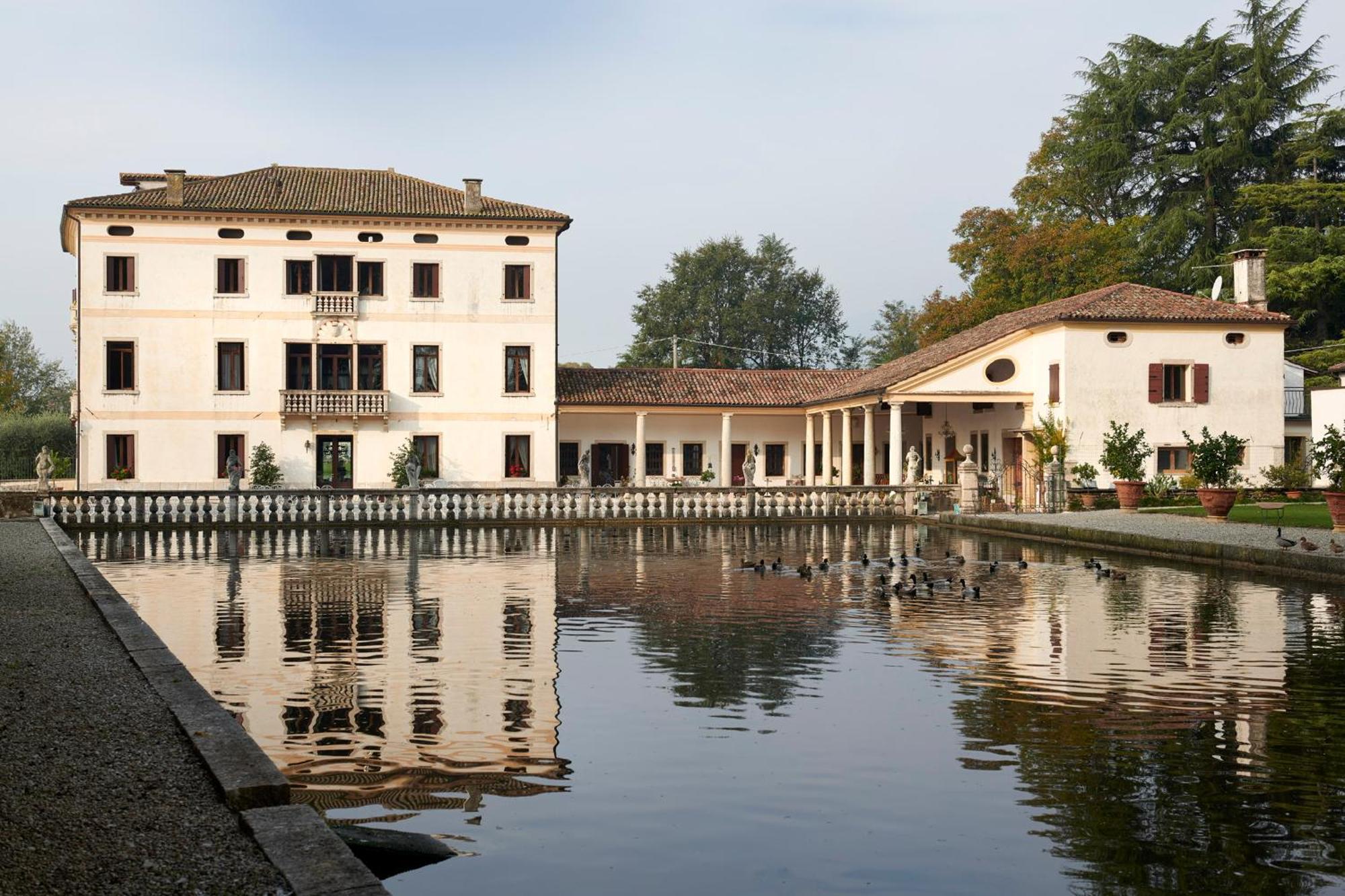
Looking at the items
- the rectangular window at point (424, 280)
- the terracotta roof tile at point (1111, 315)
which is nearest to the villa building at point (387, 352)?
the rectangular window at point (424, 280)

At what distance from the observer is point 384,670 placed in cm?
900

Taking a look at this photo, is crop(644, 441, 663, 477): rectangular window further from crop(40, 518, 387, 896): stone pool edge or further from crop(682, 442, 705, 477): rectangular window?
crop(40, 518, 387, 896): stone pool edge

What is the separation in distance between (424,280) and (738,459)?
41.7 ft

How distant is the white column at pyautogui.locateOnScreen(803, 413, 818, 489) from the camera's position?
43.8 metres

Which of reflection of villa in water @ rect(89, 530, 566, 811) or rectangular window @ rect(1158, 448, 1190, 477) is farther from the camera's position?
rectangular window @ rect(1158, 448, 1190, 477)

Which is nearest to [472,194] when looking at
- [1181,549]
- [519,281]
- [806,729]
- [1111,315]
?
[519,281]

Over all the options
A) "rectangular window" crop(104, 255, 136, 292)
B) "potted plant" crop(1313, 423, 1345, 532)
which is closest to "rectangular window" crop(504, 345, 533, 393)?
"rectangular window" crop(104, 255, 136, 292)

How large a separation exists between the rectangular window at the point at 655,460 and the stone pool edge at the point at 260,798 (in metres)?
36.4

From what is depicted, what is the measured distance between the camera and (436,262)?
40.1 meters

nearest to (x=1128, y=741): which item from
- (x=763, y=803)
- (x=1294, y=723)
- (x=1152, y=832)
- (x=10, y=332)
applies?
(x=1294, y=723)

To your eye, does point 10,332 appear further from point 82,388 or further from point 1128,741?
point 1128,741

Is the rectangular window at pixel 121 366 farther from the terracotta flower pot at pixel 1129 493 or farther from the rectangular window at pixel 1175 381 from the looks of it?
the rectangular window at pixel 1175 381

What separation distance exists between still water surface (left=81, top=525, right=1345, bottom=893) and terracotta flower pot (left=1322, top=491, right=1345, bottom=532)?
6.49 meters

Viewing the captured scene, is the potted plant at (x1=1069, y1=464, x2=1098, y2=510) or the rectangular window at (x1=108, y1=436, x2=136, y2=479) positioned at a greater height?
the rectangular window at (x1=108, y1=436, x2=136, y2=479)
